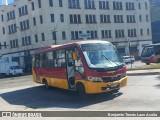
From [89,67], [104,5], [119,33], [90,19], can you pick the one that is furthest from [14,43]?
[89,67]

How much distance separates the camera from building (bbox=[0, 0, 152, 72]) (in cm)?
5203

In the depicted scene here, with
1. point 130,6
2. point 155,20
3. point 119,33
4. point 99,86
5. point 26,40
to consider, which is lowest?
point 99,86

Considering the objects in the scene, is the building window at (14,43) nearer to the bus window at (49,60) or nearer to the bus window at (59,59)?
the bus window at (49,60)

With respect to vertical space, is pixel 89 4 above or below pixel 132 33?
above

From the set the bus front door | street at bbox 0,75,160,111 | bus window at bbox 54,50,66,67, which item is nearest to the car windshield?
street at bbox 0,75,160,111

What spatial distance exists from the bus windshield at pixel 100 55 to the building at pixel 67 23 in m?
33.5

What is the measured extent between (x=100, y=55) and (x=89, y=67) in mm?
1027

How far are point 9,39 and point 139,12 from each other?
31207 millimetres

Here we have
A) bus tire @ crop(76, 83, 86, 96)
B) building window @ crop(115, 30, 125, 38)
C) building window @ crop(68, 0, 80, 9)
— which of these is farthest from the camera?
building window @ crop(115, 30, 125, 38)

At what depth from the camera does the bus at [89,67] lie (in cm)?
1253

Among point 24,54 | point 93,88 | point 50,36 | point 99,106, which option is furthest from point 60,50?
point 24,54

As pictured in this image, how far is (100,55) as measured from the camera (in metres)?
13.4

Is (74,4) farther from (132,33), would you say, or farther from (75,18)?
(132,33)

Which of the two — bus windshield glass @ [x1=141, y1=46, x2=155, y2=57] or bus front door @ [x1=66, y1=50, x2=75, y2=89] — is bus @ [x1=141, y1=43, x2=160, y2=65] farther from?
bus front door @ [x1=66, y1=50, x2=75, y2=89]
